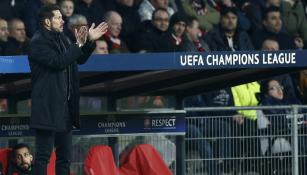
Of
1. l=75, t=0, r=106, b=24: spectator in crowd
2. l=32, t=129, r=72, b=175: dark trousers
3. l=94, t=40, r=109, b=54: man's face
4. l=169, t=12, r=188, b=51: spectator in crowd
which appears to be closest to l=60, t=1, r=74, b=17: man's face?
l=75, t=0, r=106, b=24: spectator in crowd

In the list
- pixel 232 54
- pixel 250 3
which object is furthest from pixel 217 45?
pixel 232 54

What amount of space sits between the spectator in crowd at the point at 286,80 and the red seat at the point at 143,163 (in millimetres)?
3738

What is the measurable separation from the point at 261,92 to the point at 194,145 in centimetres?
247

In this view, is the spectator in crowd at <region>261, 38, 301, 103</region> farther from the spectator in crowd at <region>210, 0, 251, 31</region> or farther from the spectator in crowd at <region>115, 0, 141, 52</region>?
the spectator in crowd at <region>115, 0, 141, 52</region>

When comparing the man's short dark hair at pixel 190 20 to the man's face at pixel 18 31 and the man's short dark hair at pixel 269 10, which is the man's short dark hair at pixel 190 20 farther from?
the man's face at pixel 18 31

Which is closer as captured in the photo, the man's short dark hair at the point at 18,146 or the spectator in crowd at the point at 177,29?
the man's short dark hair at the point at 18,146

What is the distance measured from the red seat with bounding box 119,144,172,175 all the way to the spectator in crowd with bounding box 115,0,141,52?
299cm

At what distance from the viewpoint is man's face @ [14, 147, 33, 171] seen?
13.4 metres

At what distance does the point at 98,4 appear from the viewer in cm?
1769

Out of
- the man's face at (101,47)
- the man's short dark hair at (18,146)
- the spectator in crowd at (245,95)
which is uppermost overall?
the man's face at (101,47)

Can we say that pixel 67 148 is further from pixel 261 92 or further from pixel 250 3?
pixel 250 3

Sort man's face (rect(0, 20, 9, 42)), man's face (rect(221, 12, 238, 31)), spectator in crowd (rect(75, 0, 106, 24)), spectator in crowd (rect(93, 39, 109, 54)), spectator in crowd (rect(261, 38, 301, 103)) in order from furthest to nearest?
man's face (rect(221, 12, 238, 31))
spectator in crowd (rect(261, 38, 301, 103))
spectator in crowd (rect(75, 0, 106, 24))
spectator in crowd (rect(93, 39, 109, 54))
man's face (rect(0, 20, 9, 42))

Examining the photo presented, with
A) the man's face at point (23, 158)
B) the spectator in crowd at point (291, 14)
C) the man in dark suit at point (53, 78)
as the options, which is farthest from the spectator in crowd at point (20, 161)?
the spectator in crowd at point (291, 14)

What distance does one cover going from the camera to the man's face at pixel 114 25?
17078 millimetres
